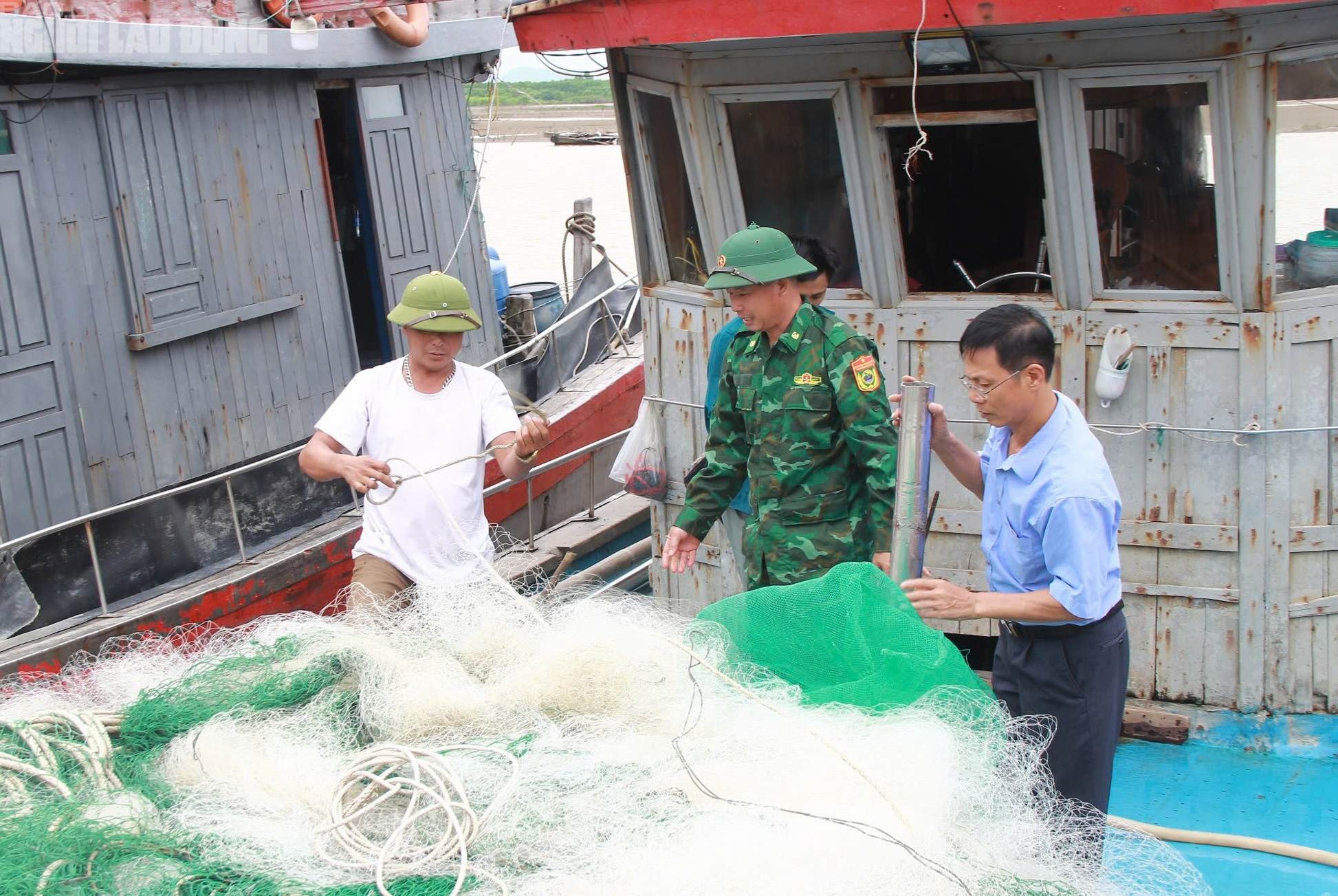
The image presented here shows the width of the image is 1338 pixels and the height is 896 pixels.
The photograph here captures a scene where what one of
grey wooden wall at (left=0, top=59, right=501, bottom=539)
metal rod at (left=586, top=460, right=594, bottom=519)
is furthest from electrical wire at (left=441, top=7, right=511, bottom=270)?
metal rod at (left=586, top=460, right=594, bottom=519)

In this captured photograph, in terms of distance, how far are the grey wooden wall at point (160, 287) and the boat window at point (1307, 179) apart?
5.78 metres

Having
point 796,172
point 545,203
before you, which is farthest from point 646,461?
point 545,203

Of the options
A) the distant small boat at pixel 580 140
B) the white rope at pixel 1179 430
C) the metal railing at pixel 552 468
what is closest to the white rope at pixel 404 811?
the metal railing at pixel 552 468

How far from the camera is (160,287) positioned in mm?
7125

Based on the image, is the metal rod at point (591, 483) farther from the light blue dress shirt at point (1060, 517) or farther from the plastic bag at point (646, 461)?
the light blue dress shirt at point (1060, 517)


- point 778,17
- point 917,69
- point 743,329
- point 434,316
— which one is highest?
point 778,17

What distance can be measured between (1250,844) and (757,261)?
261 cm

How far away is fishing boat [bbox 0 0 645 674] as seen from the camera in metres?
6.36

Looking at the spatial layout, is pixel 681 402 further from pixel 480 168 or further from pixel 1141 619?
pixel 480 168

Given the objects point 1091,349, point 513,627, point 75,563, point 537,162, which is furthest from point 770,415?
point 537,162

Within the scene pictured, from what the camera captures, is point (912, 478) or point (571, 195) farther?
point (571, 195)

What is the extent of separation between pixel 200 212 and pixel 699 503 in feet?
14.6

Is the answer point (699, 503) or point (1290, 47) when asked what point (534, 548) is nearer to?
point (699, 503)

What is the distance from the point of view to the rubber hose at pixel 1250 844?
4141mm
